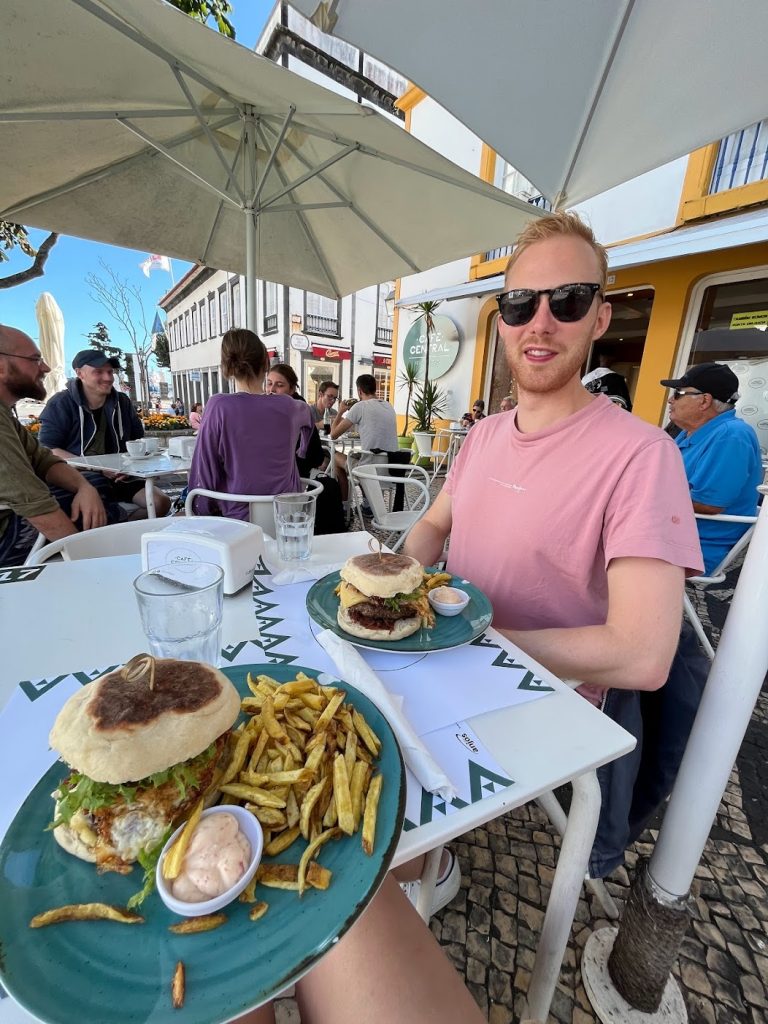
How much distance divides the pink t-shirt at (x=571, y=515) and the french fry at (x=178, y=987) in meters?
1.12

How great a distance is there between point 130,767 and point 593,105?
11.4ft

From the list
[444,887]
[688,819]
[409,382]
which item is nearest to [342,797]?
[688,819]

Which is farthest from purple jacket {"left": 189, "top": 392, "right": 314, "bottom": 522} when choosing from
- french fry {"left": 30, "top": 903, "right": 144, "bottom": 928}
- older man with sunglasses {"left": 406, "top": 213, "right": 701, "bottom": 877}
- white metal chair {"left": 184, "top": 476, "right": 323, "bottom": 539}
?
french fry {"left": 30, "top": 903, "right": 144, "bottom": 928}

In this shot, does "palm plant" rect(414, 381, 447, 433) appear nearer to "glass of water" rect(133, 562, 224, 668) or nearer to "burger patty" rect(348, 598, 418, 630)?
"burger patty" rect(348, 598, 418, 630)

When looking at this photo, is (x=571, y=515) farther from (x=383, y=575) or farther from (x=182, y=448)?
(x=182, y=448)

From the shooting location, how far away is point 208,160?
3.61m

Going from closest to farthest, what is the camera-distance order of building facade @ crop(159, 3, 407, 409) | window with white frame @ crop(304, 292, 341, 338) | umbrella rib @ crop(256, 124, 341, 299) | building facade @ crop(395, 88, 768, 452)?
umbrella rib @ crop(256, 124, 341, 299), building facade @ crop(395, 88, 768, 452), building facade @ crop(159, 3, 407, 409), window with white frame @ crop(304, 292, 341, 338)

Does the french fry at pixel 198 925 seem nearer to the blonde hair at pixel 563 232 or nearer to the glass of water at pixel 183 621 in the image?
the glass of water at pixel 183 621

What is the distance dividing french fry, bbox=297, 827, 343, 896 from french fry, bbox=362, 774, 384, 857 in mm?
40

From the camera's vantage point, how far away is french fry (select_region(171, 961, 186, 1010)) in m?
0.41

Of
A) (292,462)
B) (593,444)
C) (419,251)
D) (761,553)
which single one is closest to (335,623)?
(593,444)

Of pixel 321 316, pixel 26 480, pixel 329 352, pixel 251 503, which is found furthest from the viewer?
pixel 329 352

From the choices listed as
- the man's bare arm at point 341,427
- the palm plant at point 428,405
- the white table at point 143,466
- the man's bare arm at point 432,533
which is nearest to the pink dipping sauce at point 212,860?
the man's bare arm at point 432,533

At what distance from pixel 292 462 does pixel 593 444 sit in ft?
7.00
